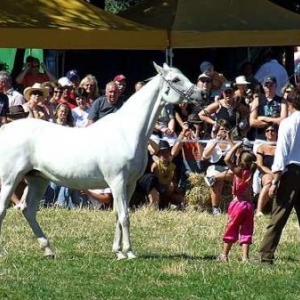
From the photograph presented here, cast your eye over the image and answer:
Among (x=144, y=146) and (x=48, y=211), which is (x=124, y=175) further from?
(x=48, y=211)

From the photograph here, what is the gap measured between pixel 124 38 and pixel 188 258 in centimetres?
819

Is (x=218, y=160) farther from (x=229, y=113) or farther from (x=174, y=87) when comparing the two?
(x=174, y=87)

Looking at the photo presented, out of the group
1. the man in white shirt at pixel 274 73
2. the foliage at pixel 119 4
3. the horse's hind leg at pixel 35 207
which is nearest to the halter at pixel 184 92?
the horse's hind leg at pixel 35 207

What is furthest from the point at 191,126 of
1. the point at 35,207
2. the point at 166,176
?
the point at 35,207

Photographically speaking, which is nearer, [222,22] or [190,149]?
[190,149]

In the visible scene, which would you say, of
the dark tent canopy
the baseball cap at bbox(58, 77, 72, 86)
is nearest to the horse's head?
the baseball cap at bbox(58, 77, 72, 86)

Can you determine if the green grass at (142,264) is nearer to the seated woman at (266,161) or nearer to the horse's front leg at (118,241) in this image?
the horse's front leg at (118,241)

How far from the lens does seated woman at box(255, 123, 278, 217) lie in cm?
1681

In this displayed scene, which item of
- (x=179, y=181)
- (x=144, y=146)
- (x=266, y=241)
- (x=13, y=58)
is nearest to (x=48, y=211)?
(x=179, y=181)

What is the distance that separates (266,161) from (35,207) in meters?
5.28

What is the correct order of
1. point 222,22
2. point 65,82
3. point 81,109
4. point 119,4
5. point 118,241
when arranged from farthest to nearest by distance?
point 119,4, point 222,22, point 65,82, point 81,109, point 118,241

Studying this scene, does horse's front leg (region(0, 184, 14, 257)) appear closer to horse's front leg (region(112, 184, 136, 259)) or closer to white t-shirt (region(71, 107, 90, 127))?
horse's front leg (region(112, 184, 136, 259))

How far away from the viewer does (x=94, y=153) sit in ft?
40.9

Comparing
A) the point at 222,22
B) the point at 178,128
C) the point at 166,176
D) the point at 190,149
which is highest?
the point at 222,22
